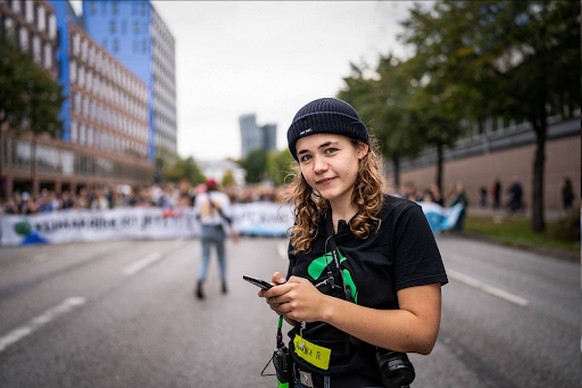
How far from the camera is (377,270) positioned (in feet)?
5.89

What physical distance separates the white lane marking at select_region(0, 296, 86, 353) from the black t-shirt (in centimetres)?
477

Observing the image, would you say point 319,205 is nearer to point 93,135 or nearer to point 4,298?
point 93,135

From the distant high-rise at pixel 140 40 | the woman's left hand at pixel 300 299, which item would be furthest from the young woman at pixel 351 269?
the distant high-rise at pixel 140 40

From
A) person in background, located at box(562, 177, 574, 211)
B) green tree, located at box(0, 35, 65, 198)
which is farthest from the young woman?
person in background, located at box(562, 177, 574, 211)

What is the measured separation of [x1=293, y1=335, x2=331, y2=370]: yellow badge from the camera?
6.01 feet

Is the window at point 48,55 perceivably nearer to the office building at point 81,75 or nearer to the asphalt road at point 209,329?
the office building at point 81,75

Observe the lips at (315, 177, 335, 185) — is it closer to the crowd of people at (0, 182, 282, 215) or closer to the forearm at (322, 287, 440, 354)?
the forearm at (322, 287, 440, 354)

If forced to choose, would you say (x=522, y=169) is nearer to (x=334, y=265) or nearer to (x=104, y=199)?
(x=104, y=199)

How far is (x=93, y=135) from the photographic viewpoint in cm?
500

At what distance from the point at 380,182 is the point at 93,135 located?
12.4ft

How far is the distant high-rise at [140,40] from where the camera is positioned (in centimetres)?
287

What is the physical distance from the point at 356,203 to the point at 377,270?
0.26 meters

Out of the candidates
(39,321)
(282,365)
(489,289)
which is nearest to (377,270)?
(282,365)

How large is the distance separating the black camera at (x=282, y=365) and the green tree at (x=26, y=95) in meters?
2.92
